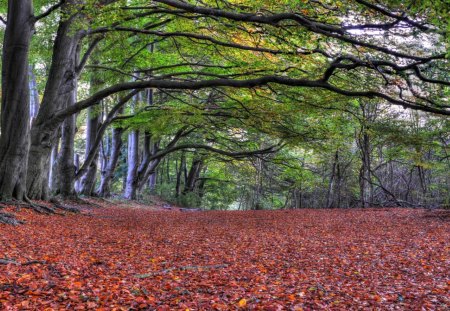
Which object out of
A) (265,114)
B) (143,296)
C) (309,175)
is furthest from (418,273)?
(309,175)

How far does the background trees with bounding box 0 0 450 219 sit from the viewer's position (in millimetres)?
6711

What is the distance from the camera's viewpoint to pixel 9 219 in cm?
665

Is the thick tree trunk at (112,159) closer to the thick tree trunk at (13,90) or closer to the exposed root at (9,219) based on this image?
the thick tree trunk at (13,90)

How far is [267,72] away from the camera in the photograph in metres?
9.62

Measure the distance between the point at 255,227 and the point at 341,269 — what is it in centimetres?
423

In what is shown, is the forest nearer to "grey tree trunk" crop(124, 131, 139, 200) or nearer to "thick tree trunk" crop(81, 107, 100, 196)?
"thick tree trunk" crop(81, 107, 100, 196)

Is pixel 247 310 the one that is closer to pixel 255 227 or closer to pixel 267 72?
pixel 255 227

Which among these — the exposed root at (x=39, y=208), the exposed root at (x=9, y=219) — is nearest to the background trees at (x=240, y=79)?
the exposed root at (x=39, y=208)

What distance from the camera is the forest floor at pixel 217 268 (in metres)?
3.47

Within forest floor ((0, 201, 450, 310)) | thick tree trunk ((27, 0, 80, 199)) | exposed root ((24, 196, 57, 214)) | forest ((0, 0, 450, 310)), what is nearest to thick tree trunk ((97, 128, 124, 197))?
forest ((0, 0, 450, 310))

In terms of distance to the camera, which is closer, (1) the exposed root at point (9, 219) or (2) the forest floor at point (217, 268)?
(2) the forest floor at point (217, 268)

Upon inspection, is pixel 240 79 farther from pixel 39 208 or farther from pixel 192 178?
pixel 192 178

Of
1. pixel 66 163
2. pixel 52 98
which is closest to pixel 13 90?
pixel 52 98

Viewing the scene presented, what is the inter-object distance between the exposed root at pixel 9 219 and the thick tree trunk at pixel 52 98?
289 cm
